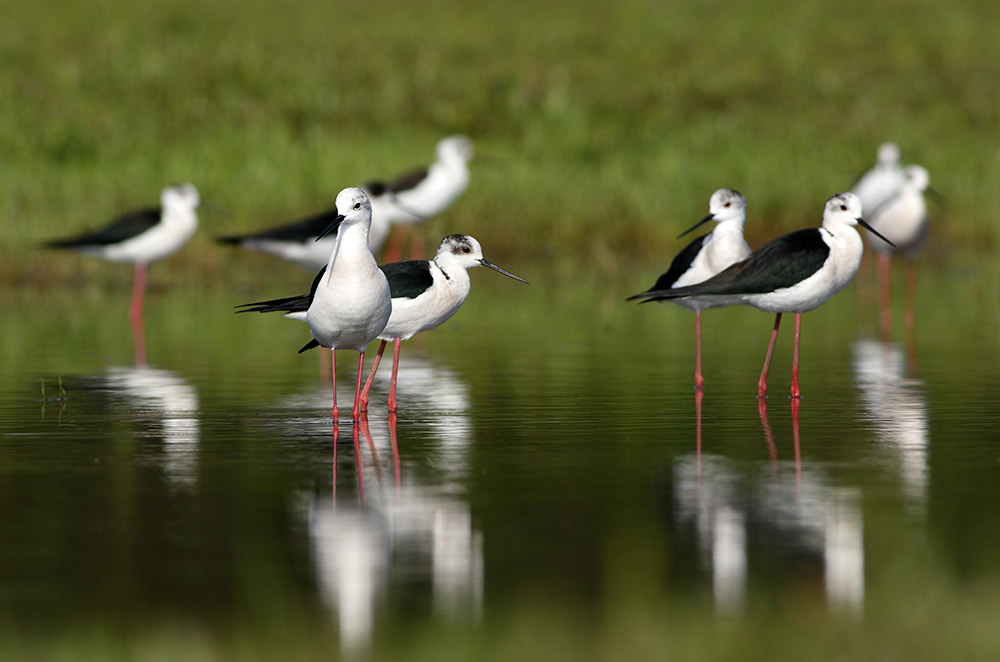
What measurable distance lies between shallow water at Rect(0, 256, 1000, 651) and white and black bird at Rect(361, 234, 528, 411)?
0.47 meters

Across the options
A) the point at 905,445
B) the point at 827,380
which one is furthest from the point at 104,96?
the point at 905,445

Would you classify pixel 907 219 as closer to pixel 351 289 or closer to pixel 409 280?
pixel 409 280

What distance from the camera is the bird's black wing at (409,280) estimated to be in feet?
35.6

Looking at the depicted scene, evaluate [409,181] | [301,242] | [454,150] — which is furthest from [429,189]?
[301,242]

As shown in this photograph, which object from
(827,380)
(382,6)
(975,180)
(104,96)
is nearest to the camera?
(827,380)

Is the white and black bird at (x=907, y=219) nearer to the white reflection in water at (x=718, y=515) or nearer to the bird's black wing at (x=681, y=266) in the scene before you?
the bird's black wing at (x=681, y=266)

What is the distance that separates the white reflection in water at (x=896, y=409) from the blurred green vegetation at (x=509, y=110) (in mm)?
10263

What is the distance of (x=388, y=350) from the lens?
15148mm

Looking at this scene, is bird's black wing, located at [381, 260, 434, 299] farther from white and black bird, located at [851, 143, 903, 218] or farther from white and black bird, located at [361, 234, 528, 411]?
white and black bird, located at [851, 143, 903, 218]

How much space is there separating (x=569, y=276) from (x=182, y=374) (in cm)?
1033

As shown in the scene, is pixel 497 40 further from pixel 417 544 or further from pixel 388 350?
pixel 417 544

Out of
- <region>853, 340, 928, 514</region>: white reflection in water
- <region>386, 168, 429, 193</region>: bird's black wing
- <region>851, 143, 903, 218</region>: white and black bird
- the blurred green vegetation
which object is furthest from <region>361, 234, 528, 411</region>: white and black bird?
<region>386, 168, 429, 193</region>: bird's black wing

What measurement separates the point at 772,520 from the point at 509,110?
2645 centimetres

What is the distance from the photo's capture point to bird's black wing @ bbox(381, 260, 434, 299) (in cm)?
1084
